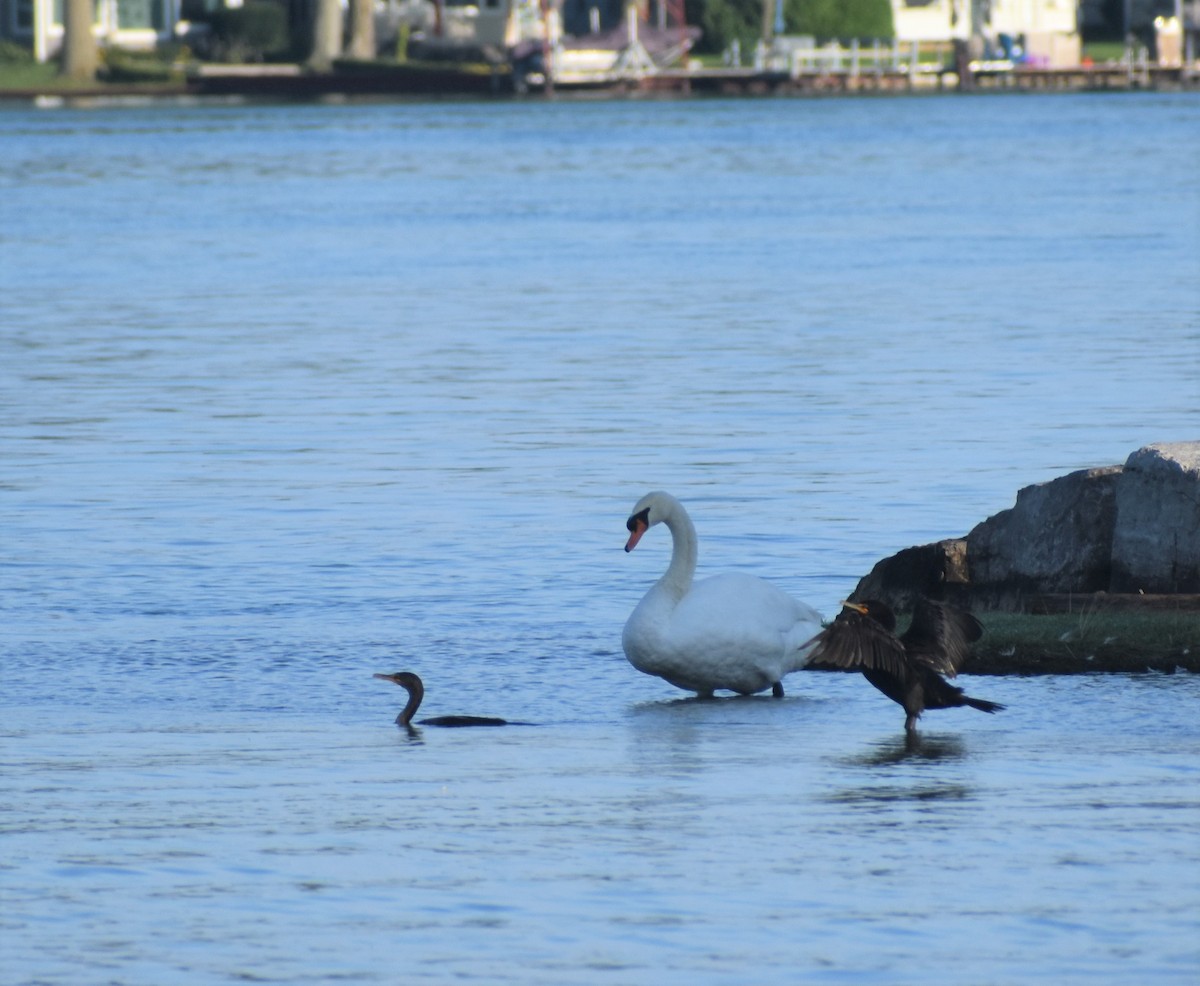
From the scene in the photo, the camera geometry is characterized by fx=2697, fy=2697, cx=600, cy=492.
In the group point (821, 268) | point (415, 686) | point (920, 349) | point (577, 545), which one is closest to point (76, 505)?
point (577, 545)

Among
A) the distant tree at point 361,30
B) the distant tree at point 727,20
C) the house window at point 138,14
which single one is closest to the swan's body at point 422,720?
the distant tree at point 361,30

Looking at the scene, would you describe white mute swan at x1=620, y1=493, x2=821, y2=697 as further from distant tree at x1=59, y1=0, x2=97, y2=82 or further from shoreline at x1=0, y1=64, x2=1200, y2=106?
shoreline at x1=0, y1=64, x2=1200, y2=106

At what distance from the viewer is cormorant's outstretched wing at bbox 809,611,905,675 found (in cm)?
989

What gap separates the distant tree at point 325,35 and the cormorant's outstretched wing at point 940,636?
96829 mm

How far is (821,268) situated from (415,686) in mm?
28639

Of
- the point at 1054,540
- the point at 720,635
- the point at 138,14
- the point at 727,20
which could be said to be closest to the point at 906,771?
the point at 720,635

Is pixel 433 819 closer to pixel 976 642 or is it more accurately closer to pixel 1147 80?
pixel 976 642

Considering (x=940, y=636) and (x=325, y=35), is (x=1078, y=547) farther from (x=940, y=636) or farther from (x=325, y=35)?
(x=325, y=35)

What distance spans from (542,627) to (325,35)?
9678 cm

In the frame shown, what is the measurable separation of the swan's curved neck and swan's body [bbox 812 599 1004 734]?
3.61 ft

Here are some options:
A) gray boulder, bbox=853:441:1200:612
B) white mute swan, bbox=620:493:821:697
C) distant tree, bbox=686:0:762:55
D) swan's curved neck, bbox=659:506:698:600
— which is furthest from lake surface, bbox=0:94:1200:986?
distant tree, bbox=686:0:762:55

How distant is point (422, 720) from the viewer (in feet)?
34.7

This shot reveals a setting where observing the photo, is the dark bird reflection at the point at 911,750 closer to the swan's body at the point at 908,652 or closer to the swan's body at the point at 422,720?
the swan's body at the point at 908,652

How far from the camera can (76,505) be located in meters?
17.2
